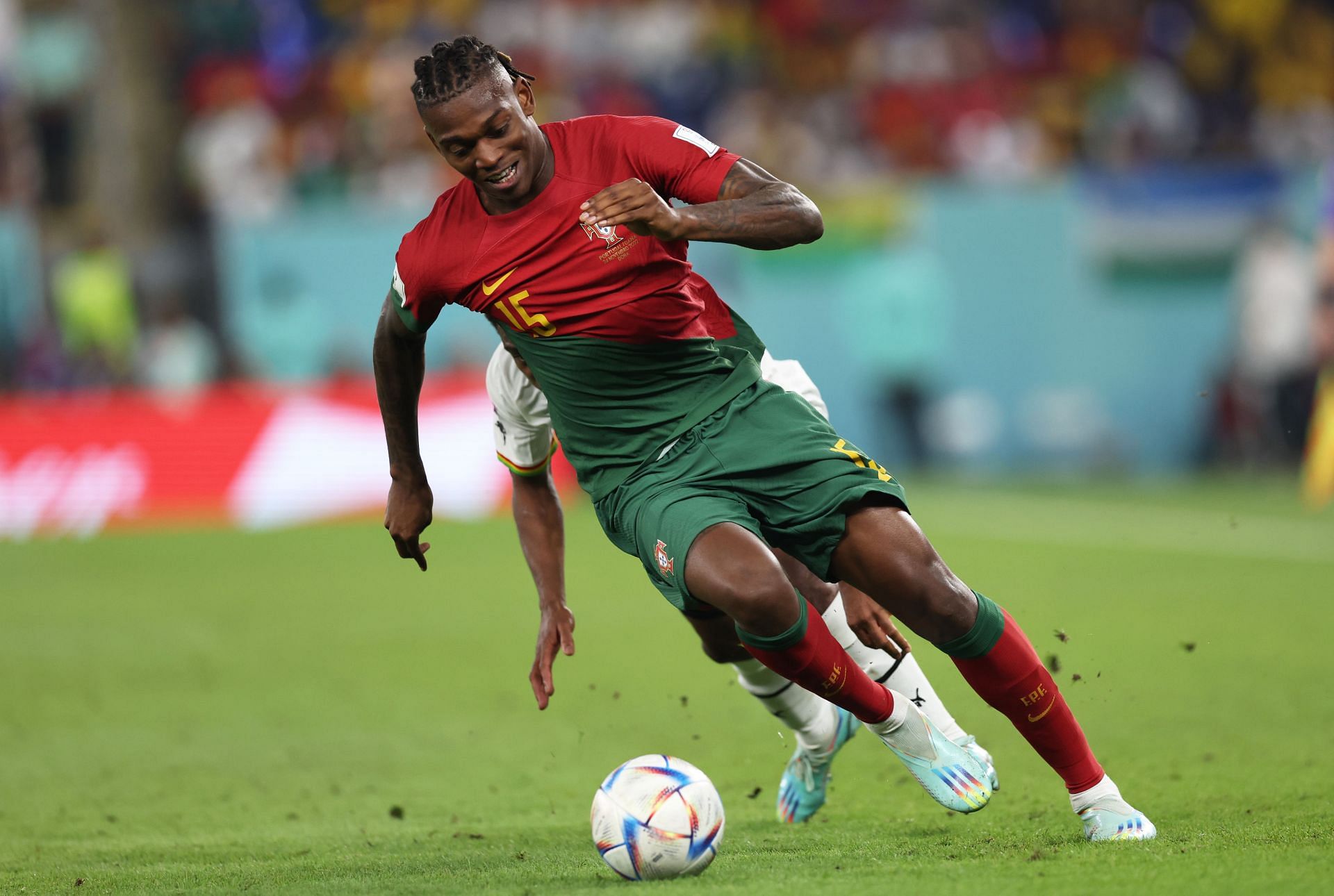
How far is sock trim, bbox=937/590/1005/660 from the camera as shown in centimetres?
455

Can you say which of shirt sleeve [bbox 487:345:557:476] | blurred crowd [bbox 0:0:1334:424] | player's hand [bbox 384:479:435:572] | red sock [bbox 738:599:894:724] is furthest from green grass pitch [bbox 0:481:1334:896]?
blurred crowd [bbox 0:0:1334:424]

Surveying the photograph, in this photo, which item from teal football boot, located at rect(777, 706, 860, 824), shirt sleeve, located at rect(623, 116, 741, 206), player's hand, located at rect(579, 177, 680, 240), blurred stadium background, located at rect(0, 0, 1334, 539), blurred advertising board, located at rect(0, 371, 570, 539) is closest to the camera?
player's hand, located at rect(579, 177, 680, 240)

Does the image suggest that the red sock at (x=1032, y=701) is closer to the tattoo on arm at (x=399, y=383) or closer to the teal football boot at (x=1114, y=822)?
the teal football boot at (x=1114, y=822)

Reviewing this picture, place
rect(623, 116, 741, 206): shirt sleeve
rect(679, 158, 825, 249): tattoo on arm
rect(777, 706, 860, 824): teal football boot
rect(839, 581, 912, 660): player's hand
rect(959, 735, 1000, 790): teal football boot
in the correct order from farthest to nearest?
1. rect(777, 706, 860, 824): teal football boot
2. rect(839, 581, 912, 660): player's hand
3. rect(959, 735, 1000, 790): teal football boot
4. rect(623, 116, 741, 206): shirt sleeve
5. rect(679, 158, 825, 249): tattoo on arm

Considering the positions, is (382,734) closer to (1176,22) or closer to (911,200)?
(911,200)

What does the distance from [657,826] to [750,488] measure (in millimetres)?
934

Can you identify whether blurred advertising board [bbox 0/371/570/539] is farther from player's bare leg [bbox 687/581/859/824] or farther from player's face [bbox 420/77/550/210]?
player's face [bbox 420/77/550/210]

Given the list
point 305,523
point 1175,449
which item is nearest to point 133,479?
point 305,523

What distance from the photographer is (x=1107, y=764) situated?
235 inches

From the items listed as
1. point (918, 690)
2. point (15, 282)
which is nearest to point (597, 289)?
point (918, 690)

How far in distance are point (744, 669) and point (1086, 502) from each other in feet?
32.5

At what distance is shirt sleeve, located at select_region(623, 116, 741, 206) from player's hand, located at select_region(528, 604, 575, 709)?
4.19 ft

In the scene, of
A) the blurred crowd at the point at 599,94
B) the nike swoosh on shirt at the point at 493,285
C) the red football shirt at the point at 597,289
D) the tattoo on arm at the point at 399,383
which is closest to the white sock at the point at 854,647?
the red football shirt at the point at 597,289

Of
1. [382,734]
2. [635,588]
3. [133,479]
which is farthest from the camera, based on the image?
[133,479]
